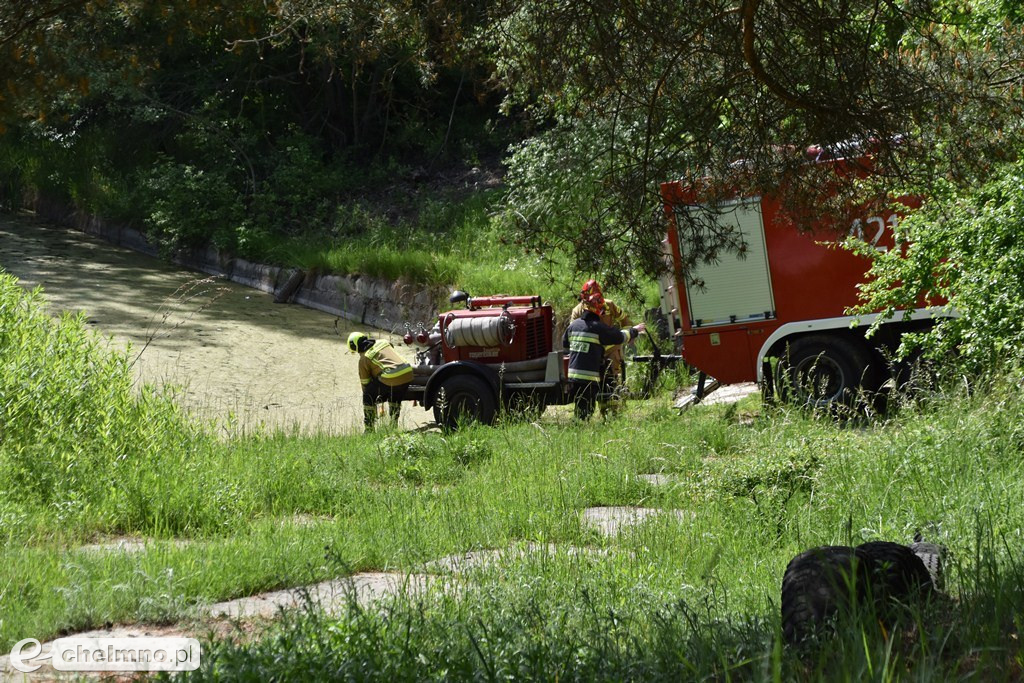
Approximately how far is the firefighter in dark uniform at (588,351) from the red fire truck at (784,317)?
935 millimetres

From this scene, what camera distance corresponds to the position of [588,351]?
12.3 meters

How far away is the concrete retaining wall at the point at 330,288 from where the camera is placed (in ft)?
65.8

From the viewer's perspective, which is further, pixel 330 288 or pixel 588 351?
pixel 330 288

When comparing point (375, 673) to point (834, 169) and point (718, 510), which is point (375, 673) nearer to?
point (718, 510)

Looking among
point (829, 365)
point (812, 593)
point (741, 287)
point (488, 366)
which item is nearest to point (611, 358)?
point (488, 366)

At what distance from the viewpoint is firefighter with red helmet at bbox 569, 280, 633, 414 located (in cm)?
1254

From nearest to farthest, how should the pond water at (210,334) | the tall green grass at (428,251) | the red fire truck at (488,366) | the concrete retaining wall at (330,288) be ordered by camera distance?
the red fire truck at (488,366), the pond water at (210,334), the tall green grass at (428,251), the concrete retaining wall at (330,288)

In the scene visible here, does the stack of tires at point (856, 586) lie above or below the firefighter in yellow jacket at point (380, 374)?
below

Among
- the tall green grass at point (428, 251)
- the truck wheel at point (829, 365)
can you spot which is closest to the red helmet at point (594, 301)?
the truck wheel at point (829, 365)

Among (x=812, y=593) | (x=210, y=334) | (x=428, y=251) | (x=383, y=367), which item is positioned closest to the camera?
(x=812, y=593)

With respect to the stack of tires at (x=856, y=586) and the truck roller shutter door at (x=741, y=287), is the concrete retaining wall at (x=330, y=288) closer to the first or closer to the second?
the truck roller shutter door at (x=741, y=287)

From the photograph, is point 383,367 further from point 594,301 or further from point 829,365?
point 829,365

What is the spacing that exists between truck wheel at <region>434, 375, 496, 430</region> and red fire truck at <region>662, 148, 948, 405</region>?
238cm

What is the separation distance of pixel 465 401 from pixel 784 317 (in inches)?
146
